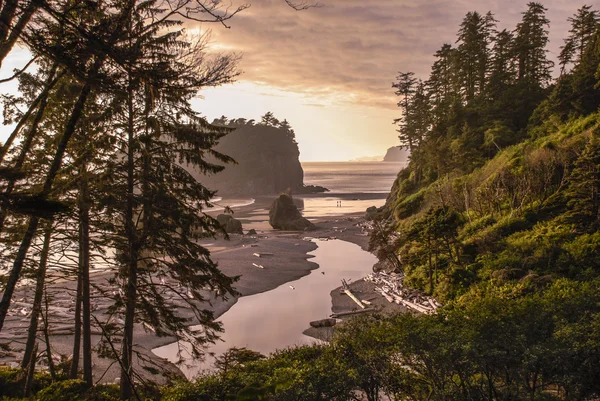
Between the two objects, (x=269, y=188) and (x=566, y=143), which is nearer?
(x=566, y=143)

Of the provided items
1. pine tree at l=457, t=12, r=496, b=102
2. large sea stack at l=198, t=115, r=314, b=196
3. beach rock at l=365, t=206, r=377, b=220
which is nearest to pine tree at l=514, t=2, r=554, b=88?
pine tree at l=457, t=12, r=496, b=102

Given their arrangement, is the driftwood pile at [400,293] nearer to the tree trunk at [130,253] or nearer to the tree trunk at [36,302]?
the tree trunk at [130,253]

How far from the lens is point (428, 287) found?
2052cm

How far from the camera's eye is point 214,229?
1720 cm

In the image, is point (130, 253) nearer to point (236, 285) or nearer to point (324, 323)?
point (324, 323)

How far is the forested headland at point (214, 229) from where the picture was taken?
525 cm

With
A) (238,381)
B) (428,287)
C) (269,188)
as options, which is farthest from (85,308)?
(269,188)

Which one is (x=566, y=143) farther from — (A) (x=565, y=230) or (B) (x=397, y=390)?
(B) (x=397, y=390)

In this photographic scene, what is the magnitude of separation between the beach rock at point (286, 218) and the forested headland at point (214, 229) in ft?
82.8

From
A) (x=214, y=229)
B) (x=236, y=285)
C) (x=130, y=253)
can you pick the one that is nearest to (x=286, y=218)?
(x=236, y=285)

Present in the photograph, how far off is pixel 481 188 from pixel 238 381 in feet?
77.3

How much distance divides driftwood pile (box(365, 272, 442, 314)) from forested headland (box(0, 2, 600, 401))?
61 centimetres

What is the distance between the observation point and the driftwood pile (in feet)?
62.2

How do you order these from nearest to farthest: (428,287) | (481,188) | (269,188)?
(428,287) < (481,188) < (269,188)
